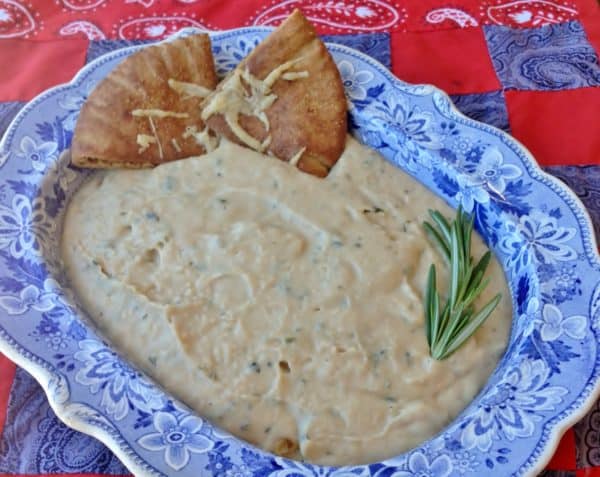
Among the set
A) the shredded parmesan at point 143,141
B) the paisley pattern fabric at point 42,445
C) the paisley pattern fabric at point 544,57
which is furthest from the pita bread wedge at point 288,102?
the paisley pattern fabric at point 42,445

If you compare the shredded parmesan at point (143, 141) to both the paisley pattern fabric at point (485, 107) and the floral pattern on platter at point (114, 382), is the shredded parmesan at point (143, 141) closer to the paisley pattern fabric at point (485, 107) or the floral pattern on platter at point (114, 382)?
the floral pattern on platter at point (114, 382)

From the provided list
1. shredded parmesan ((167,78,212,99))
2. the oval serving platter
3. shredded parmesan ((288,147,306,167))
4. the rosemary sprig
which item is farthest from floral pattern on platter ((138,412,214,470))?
shredded parmesan ((167,78,212,99))

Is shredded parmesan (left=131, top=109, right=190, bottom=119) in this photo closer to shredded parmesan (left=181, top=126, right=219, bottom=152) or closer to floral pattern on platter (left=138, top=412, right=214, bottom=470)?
shredded parmesan (left=181, top=126, right=219, bottom=152)

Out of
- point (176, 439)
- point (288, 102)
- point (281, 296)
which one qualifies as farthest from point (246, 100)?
point (176, 439)

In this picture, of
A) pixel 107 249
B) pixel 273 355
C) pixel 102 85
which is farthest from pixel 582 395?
pixel 102 85

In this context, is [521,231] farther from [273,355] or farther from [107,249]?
[107,249]

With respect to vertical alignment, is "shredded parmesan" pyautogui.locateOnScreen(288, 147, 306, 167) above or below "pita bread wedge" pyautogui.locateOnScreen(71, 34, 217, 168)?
below
